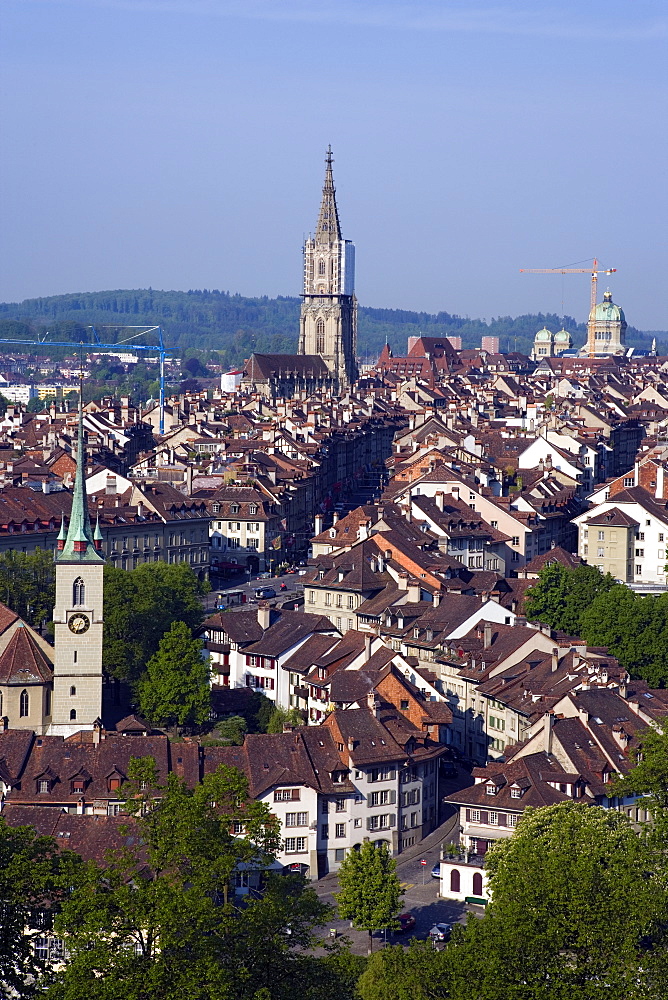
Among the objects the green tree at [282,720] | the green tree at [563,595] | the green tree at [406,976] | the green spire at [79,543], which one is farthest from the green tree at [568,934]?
the green tree at [563,595]

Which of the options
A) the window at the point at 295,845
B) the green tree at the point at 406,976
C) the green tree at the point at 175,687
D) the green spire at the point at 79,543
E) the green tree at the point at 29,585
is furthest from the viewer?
the green tree at the point at 29,585

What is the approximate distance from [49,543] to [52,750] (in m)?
41.4

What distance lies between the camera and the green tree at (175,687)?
72125 mm

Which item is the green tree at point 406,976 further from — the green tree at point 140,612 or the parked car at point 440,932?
the green tree at point 140,612

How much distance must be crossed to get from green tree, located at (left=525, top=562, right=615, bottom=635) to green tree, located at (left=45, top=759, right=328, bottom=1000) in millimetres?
41974

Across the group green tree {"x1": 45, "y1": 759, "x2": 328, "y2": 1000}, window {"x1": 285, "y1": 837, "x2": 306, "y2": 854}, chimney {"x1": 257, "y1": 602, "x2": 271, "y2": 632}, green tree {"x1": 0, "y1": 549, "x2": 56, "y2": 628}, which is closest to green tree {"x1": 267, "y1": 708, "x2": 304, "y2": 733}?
chimney {"x1": 257, "y1": 602, "x2": 271, "y2": 632}

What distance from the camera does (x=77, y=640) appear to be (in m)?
68.8

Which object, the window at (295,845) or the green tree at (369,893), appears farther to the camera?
the window at (295,845)

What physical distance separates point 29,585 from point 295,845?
2578 cm

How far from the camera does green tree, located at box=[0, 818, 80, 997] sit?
40719mm

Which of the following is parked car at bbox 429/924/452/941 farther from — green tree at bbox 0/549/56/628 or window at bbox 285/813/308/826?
green tree at bbox 0/549/56/628

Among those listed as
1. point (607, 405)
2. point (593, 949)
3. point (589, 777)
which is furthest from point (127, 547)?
point (607, 405)

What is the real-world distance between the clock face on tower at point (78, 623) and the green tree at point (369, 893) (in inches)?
669

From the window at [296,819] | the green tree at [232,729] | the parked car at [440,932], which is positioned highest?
the green tree at [232,729]
